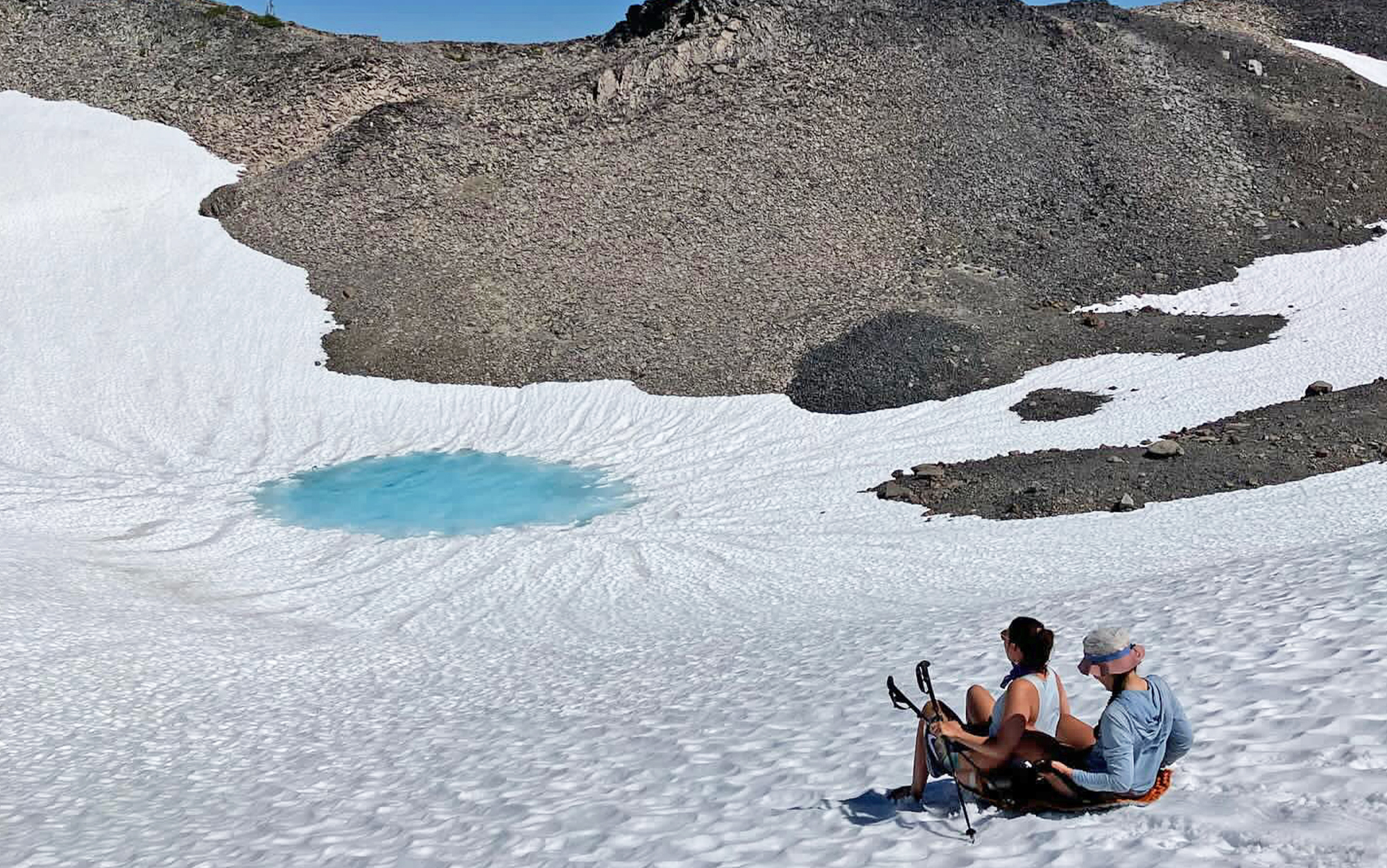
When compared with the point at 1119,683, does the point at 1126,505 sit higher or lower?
lower

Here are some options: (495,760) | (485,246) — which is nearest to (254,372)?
(485,246)

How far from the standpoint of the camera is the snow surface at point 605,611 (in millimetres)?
7840

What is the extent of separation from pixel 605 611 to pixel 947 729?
1161 centimetres

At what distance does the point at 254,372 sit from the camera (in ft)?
108

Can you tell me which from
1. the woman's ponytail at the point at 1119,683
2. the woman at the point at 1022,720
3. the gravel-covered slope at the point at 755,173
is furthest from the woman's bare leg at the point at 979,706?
the gravel-covered slope at the point at 755,173

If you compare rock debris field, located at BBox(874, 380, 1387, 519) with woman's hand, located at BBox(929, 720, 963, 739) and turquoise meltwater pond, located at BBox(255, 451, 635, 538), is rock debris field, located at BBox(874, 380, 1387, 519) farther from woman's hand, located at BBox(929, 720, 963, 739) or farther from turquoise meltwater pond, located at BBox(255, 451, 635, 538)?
woman's hand, located at BBox(929, 720, 963, 739)

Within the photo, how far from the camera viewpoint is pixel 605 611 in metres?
18.1

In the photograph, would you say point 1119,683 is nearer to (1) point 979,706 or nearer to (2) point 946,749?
(1) point 979,706

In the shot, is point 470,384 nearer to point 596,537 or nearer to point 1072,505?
point 596,537

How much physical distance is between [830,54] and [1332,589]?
42.0 metres

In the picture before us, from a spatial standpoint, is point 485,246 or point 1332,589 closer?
point 1332,589

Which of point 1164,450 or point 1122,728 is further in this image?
point 1164,450

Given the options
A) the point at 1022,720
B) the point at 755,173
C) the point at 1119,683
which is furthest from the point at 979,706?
the point at 755,173

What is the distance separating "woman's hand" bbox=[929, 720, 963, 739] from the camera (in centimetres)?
690
